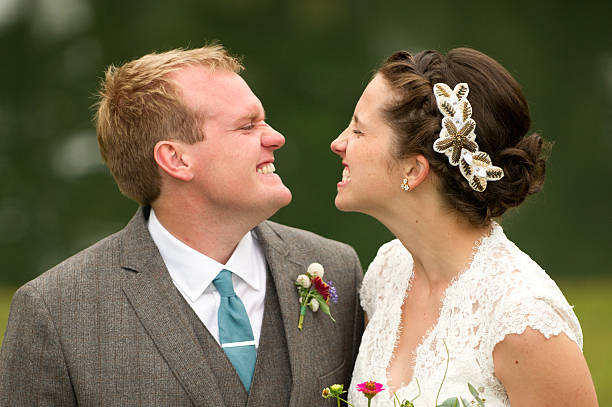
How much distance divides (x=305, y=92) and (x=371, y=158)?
5373 millimetres

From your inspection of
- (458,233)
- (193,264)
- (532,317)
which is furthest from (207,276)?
(532,317)

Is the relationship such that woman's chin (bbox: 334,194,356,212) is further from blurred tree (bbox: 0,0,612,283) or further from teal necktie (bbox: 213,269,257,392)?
blurred tree (bbox: 0,0,612,283)

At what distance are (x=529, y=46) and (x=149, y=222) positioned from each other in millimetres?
6522

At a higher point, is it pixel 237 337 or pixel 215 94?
pixel 215 94

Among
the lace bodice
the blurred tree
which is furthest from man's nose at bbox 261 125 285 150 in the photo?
the blurred tree

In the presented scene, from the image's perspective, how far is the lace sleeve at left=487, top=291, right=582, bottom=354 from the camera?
2.32 metres

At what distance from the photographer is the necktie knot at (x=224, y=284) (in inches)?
112

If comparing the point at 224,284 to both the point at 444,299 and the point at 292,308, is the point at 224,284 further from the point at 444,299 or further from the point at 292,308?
the point at 444,299

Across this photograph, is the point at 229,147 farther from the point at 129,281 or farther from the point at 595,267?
the point at 595,267

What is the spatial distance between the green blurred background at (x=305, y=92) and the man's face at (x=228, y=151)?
474 centimetres

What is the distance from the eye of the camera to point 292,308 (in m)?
2.89

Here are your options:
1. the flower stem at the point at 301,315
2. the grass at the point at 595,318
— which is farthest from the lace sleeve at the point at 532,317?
the grass at the point at 595,318

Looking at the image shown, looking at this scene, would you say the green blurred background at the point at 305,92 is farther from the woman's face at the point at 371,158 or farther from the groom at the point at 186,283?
the woman's face at the point at 371,158

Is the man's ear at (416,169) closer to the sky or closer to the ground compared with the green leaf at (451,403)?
closer to the sky
